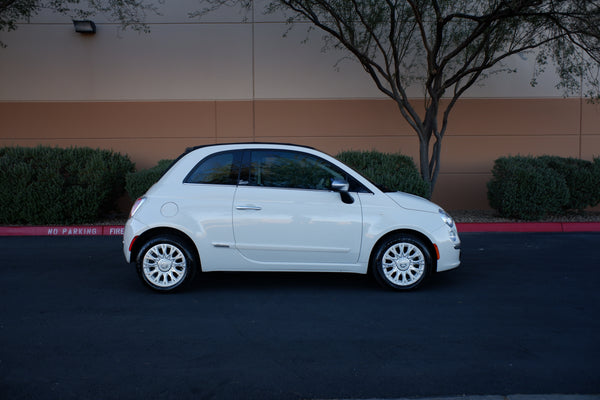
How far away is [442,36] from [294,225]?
27.5ft

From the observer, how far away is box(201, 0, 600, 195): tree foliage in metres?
9.88

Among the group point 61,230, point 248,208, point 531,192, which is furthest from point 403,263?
point 61,230

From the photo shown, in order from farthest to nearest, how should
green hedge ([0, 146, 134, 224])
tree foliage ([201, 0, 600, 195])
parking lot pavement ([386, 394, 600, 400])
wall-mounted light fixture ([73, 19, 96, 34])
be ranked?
wall-mounted light fixture ([73, 19, 96, 34]) → green hedge ([0, 146, 134, 224]) → tree foliage ([201, 0, 600, 195]) → parking lot pavement ([386, 394, 600, 400])

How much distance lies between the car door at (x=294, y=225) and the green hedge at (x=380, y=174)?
4.49 meters

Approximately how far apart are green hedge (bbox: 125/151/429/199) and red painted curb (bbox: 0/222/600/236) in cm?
94

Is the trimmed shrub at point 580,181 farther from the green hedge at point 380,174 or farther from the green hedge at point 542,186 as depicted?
the green hedge at point 380,174

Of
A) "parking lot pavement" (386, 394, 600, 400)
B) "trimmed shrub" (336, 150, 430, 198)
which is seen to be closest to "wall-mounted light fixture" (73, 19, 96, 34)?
"trimmed shrub" (336, 150, 430, 198)

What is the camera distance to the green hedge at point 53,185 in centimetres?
1070

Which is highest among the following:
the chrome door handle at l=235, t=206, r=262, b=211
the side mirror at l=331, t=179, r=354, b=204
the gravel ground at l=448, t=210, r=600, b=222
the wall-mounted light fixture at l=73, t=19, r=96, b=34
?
the wall-mounted light fixture at l=73, t=19, r=96, b=34

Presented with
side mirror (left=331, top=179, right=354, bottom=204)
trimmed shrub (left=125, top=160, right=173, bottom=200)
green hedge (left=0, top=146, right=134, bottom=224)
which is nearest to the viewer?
side mirror (left=331, top=179, right=354, bottom=204)

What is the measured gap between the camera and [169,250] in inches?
234

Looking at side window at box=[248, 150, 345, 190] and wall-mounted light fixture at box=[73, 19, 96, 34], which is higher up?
wall-mounted light fixture at box=[73, 19, 96, 34]

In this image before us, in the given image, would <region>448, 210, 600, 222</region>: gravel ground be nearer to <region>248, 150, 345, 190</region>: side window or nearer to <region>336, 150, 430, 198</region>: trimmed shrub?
<region>336, 150, 430, 198</region>: trimmed shrub

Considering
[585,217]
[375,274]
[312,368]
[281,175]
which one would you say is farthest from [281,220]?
[585,217]
